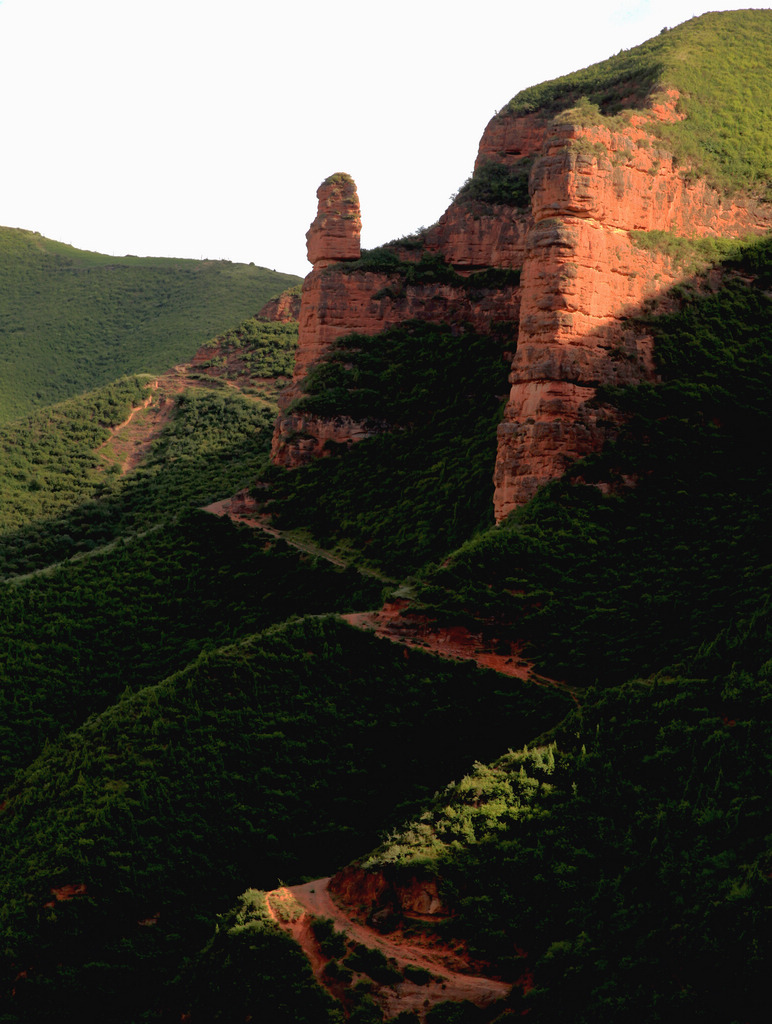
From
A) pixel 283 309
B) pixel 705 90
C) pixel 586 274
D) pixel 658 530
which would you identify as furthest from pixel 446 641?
pixel 283 309

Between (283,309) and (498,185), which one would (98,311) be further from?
(498,185)

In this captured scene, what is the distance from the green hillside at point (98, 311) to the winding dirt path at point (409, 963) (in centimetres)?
5271

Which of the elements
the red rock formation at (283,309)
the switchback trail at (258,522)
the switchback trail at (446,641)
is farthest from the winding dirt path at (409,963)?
the red rock formation at (283,309)

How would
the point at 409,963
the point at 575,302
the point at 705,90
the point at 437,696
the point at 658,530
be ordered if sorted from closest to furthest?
the point at 409,963
the point at 437,696
the point at 658,530
the point at 575,302
the point at 705,90

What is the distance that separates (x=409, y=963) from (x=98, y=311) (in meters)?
77.4

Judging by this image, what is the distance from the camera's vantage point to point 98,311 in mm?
89562

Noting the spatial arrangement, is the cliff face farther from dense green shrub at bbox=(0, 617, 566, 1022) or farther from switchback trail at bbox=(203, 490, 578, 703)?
dense green shrub at bbox=(0, 617, 566, 1022)

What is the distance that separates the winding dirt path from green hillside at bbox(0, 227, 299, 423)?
5271cm

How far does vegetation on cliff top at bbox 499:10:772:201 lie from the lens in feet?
111

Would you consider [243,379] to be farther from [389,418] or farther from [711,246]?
[711,246]

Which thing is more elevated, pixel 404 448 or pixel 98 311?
pixel 98 311

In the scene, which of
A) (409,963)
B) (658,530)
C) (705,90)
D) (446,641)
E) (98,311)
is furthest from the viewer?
(98,311)

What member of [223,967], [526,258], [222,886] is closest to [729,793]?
[223,967]

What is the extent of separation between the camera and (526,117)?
45.6m
